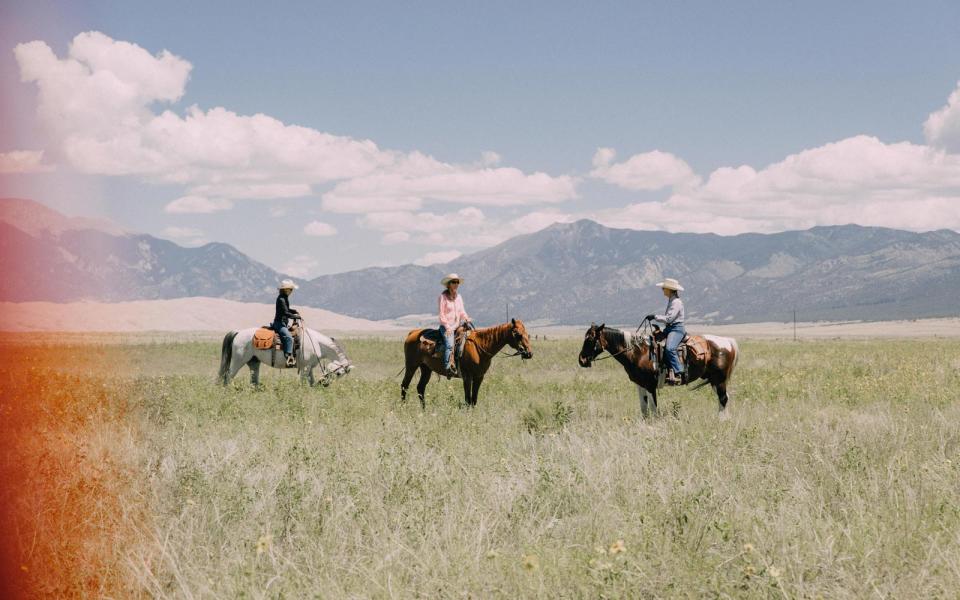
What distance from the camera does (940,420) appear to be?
10625 mm

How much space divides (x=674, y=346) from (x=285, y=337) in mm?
9958

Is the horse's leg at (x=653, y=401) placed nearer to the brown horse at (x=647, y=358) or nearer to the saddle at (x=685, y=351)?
the brown horse at (x=647, y=358)

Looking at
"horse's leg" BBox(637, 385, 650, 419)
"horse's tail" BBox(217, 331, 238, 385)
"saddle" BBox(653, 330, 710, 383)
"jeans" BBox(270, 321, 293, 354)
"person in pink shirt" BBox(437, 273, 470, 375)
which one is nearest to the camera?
"horse's leg" BBox(637, 385, 650, 419)

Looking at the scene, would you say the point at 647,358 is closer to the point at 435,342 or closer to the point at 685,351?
the point at 685,351

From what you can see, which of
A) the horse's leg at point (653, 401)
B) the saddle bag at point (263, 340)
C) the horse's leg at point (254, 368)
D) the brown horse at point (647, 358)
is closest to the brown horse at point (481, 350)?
the brown horse at point (647, 358)

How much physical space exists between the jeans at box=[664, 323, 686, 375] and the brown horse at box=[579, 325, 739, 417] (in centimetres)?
23

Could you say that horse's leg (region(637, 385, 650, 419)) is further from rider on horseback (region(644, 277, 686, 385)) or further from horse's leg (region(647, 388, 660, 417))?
rider on horseback (region(644, 277, 686, 385))

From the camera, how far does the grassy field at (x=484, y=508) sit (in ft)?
16.0

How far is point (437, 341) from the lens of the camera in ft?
49.8

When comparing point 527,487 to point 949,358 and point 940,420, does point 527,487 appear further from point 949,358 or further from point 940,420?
point 949,358

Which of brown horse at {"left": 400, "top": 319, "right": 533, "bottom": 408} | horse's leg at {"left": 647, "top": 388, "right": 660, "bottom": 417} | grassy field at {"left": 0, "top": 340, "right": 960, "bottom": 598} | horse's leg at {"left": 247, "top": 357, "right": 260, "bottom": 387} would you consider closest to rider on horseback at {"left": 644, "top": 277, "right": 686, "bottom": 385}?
horse's leg at {"left": 647, "top": 388, "right": 660, "bottom": 417}

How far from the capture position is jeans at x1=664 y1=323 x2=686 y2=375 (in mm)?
13312

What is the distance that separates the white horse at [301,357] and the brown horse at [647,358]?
7.68m

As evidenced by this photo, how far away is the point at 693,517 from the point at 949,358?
31.7 m
